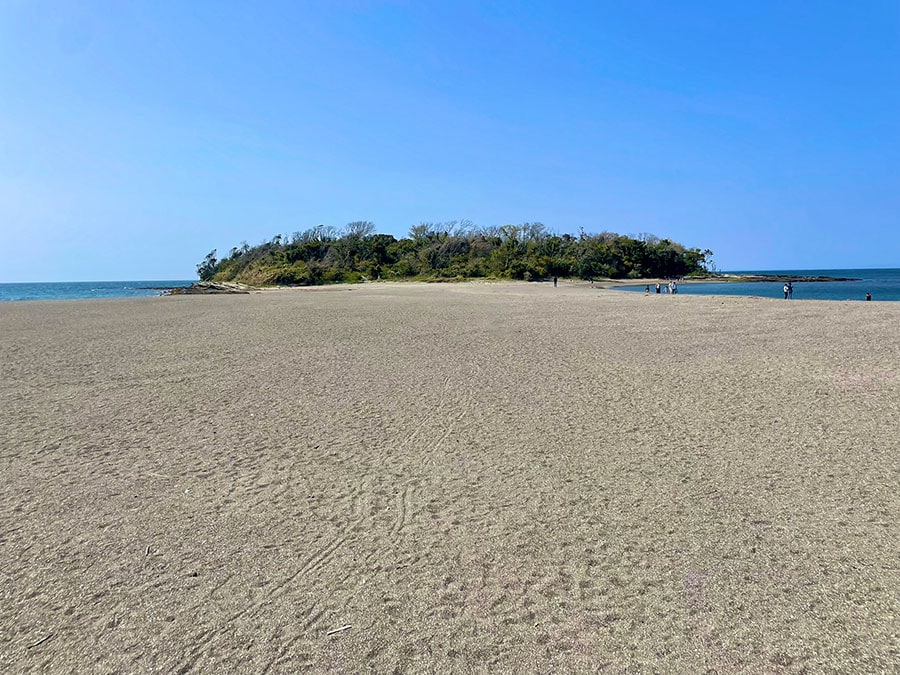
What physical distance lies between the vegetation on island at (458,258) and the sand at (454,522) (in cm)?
7080

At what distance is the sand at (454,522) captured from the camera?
10.8ft

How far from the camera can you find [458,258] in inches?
3671


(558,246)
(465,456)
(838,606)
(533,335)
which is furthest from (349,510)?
(558,246)

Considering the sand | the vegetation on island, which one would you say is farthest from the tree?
the sand

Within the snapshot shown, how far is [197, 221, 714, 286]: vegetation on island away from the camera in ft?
273

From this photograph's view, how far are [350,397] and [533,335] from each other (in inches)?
349

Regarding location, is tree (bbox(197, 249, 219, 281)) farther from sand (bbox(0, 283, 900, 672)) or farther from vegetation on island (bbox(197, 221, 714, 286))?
sand (bbox(0, 283, 900, 672))

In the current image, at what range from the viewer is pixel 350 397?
362 inches

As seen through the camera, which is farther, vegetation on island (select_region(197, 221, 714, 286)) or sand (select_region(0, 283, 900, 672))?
vegetation on island (select_region(197, 221, 714, 286))

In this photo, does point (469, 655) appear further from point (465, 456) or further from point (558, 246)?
point (558, 246)

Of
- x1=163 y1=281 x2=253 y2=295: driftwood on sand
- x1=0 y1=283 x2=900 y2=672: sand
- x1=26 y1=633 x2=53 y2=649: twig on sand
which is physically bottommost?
x1=26 y1=633 x2=53 y2=649: twig on sand

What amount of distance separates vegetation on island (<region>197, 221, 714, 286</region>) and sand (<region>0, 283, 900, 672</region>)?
2787 inches

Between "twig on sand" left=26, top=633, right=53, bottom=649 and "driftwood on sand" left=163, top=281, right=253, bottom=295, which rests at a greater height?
"driftwood on sand" left=163, top=281, right=253, bottom=295

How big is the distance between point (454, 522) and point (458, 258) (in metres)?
89.8
